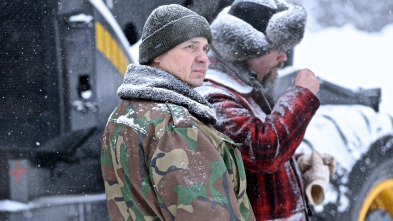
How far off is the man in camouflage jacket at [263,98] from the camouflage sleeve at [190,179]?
1.82ft

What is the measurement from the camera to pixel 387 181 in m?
2.46

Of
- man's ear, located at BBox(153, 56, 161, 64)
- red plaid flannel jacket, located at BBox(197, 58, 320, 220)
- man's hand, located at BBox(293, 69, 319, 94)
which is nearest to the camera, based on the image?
man's ear, located at BBox(153, 56, 161, 64)

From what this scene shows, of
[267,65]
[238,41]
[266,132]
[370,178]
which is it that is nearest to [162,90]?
[266,132]

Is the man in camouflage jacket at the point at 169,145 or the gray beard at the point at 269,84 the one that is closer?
the man in camouflage jacket at the point at 169,145

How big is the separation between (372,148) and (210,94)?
4.17 ft

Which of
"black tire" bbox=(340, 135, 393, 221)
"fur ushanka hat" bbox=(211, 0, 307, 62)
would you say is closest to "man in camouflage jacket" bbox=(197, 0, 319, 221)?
"fur ushanka hat" bbox=(211, 0, 307, 62)

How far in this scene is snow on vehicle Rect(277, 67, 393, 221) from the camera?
2.29 m

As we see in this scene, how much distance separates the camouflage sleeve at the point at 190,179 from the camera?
3.08ft

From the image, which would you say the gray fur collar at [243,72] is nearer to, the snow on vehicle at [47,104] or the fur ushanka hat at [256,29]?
the fur ushanka hat at [256,29]

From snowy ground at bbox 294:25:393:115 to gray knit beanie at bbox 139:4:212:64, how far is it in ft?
3.68

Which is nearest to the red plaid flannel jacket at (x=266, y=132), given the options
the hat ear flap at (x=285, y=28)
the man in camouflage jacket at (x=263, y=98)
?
the man in camouflage jacket at (x=263, y=98)

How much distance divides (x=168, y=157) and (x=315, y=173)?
98 cm

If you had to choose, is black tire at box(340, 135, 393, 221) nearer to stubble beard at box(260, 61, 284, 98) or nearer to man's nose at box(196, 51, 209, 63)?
stubble beard at box(260, 61, 284, 98)

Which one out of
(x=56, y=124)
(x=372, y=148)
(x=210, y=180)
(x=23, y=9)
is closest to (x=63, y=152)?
(x=56, y=124)
